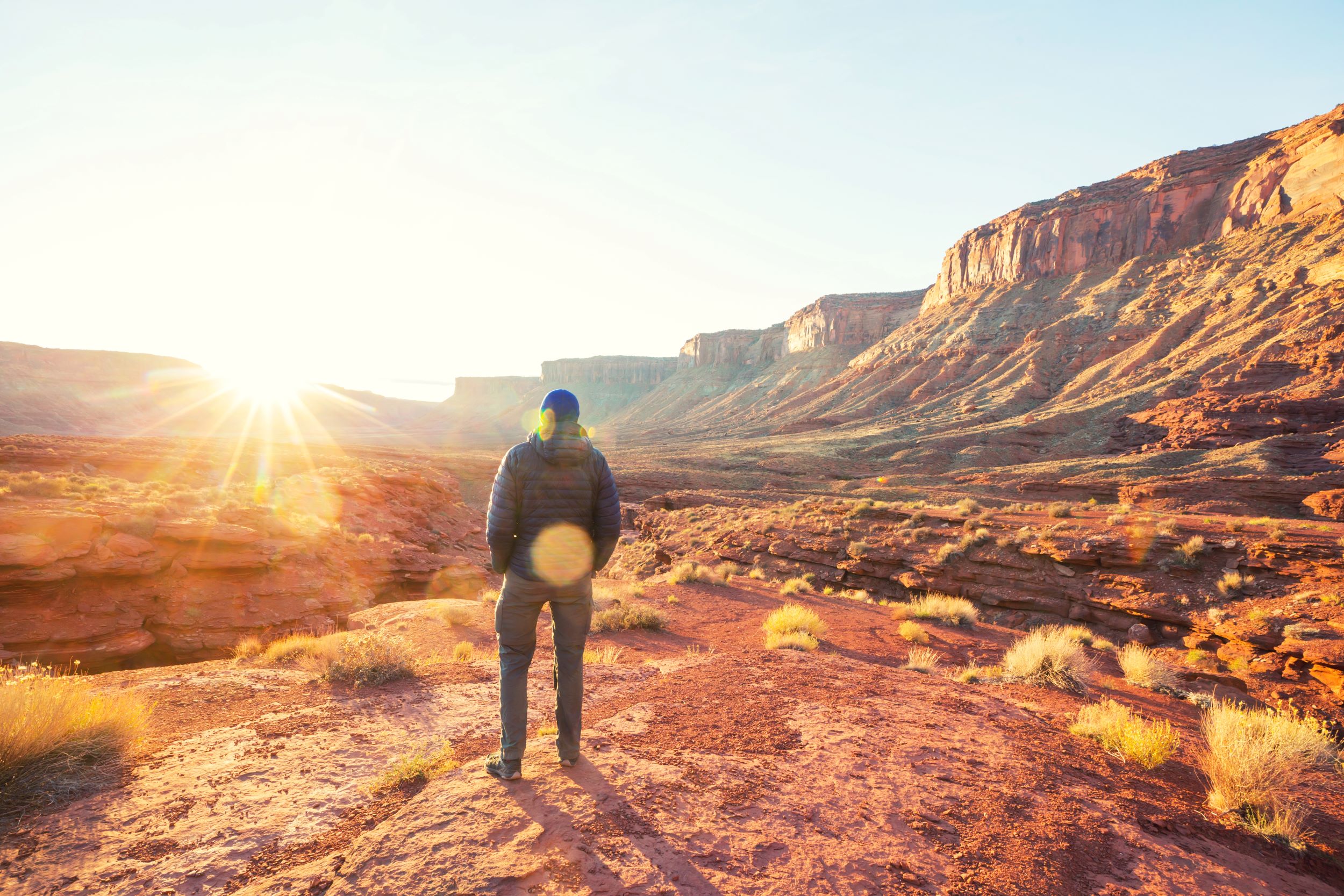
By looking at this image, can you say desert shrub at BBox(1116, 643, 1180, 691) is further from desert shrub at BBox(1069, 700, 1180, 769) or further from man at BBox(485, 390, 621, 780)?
man at BBox(485, 390, 621, 780)

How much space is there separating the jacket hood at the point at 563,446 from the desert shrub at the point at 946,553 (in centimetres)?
1265

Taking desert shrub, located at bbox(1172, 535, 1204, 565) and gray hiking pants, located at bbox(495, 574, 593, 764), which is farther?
desert shrub, located at bbox(1172, 535, 1204, 565)

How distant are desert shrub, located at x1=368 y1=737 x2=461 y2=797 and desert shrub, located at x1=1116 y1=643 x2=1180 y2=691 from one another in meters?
8.07

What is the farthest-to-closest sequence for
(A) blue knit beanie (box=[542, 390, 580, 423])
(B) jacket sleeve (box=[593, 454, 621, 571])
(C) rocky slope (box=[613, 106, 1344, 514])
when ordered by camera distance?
(C) rocky slope (box=[613, 106, 1344, 514]) → (B) jacket sleeve (box=[593, 454, 621, 571]) → (A) blue knit beanie (box=[542, 390, 580, 423])

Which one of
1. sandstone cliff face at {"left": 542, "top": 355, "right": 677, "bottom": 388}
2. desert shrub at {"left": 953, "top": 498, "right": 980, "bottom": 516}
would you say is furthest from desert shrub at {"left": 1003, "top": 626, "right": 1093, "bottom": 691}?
sandstone cliff face at {"left": 542, "top": 355, "right": 677, "bottom": 388}

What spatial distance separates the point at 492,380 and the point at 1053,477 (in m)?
158

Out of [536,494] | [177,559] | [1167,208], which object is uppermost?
[1167,208]

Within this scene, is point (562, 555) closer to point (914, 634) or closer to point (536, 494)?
point (536, 494)

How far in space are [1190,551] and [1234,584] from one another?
111cm

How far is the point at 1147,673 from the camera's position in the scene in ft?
22.6

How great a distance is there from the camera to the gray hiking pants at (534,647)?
3365mm

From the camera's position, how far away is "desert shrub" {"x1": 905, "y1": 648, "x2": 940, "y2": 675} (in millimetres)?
6633

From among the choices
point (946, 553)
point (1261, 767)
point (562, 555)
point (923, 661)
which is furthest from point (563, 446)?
point (946, 553)

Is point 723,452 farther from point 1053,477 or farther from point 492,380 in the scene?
point 492,380
